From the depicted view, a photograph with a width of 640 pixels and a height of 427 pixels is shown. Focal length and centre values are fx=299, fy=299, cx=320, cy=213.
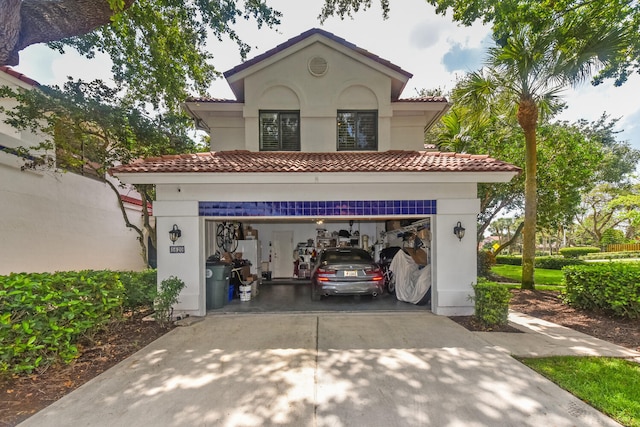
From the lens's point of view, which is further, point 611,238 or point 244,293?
point 611,238

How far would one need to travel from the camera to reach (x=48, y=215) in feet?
29.5

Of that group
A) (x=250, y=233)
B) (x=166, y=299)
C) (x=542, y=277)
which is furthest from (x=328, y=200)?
(x=542, y=277)

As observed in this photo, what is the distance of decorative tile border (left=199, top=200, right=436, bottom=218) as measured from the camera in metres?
7.52

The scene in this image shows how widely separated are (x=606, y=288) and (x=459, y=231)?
3377 millimetres

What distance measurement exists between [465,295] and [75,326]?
7824mm

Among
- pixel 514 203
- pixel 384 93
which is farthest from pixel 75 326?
pixel 514 203

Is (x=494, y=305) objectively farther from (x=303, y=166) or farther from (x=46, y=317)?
(x=46, y=317)

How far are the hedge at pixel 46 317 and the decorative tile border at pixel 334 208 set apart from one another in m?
3.35

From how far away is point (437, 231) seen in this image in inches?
294

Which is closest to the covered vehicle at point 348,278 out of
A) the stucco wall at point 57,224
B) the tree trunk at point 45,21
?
the tree trunk at point 45,21

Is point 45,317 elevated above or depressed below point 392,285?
above

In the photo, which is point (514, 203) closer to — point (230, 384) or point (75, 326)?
point (230, 384)

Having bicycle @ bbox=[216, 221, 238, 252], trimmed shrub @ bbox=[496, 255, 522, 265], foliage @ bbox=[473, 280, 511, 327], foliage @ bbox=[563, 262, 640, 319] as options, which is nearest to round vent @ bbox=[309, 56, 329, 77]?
bicycle @ bbox=[216, 221, 238, 252]

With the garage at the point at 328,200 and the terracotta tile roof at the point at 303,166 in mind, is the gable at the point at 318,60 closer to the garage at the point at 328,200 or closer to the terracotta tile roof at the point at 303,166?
the terracotta tile roof at the point at 303,166
